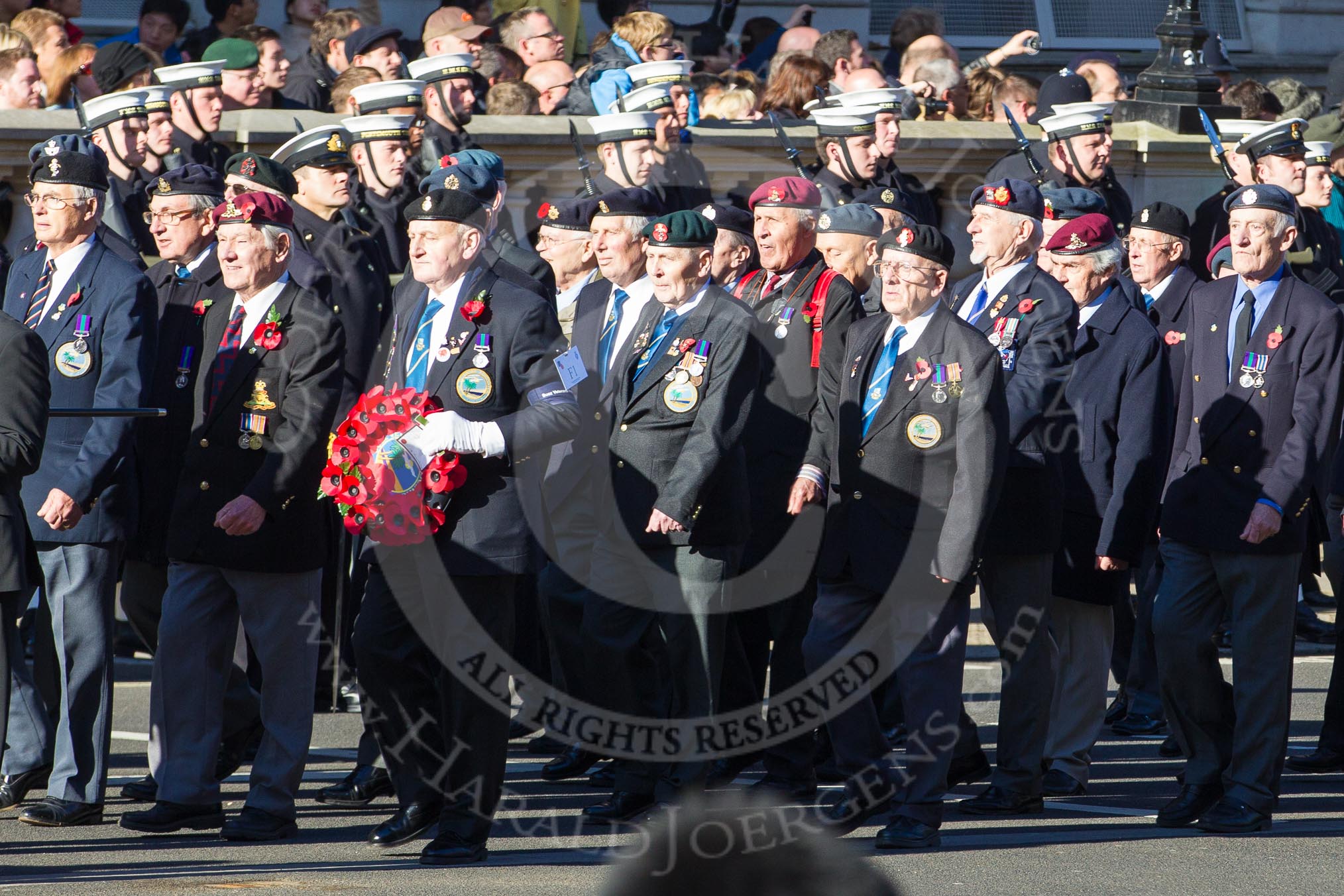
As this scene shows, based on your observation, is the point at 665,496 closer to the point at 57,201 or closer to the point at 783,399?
the point at 783,399

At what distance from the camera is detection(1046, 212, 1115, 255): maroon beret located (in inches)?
305

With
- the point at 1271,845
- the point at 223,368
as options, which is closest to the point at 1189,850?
the point at 1271,845

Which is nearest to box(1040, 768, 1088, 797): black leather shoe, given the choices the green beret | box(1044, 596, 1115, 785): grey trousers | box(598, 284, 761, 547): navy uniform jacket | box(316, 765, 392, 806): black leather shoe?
box(1044, 596, 1115, 785): grey trousers

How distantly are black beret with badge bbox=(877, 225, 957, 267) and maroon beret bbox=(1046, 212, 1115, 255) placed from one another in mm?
1085

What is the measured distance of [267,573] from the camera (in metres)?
6.62

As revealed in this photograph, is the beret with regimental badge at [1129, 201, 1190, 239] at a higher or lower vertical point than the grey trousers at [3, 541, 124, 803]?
higher

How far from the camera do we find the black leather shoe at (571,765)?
771cm

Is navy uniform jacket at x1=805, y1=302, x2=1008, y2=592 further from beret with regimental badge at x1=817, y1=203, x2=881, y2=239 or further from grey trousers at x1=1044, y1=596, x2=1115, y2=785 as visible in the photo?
grey trousers at x1=1044, y1=596, x2=1115, y2=785

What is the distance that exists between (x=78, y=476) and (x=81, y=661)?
2.05 feet

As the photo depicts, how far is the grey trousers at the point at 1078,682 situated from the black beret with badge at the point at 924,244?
58.6 inches

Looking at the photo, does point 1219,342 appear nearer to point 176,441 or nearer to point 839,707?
point 839,707

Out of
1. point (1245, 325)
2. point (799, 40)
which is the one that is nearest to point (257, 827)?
point (1245, 325)

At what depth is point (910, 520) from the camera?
22.0ft

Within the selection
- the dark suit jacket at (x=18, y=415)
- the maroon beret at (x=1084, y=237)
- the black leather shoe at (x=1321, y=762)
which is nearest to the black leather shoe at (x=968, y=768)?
the black leather shoe at (x=1321, y=762)
